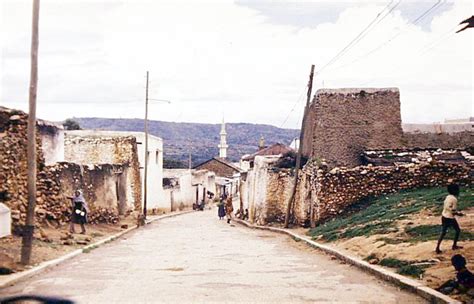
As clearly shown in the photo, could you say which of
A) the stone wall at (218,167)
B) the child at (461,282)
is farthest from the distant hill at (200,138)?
the child at (461,282)

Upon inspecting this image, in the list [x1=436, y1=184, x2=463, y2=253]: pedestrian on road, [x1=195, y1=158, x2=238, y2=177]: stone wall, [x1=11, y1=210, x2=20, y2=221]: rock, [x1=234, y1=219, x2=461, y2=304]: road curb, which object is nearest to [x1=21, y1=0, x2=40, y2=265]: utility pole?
[x1=11, y1=210, x2=20, y2=221]: rock

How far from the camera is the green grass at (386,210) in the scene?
59.2 feet

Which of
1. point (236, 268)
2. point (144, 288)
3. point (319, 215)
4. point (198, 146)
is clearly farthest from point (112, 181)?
point (198, 146)

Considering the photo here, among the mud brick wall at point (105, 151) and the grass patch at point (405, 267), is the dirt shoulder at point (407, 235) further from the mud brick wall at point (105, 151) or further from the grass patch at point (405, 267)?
the mud brick wall at point (105, 151)

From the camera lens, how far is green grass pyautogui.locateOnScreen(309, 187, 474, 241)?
1803cm

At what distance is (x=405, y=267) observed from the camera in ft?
39.8

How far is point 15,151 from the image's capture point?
18.2m

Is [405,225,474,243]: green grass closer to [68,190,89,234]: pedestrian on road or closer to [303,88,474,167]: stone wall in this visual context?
[68,190,89,234]: pedestrian on road

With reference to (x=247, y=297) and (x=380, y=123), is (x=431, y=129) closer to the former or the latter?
(x=380, y=123)

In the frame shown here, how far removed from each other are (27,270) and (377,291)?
6.48 metres

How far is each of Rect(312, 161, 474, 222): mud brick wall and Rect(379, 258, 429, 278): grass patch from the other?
1179 centimetres

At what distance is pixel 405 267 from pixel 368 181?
13198 mm

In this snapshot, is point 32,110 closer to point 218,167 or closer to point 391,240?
point 391,240

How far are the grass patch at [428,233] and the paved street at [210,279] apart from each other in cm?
155
